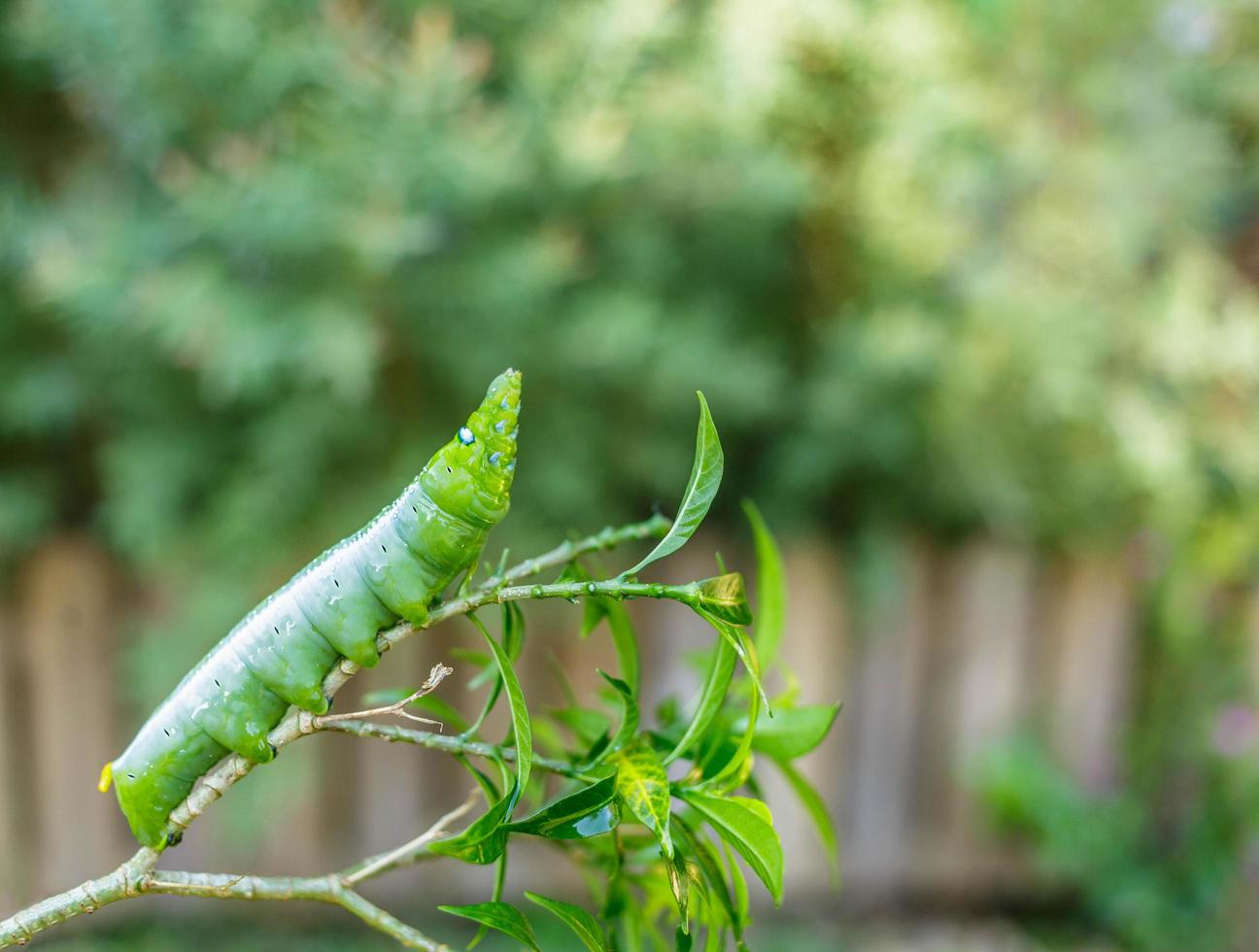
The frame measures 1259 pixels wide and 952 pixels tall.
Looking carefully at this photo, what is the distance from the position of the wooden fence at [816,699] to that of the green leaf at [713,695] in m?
1.33

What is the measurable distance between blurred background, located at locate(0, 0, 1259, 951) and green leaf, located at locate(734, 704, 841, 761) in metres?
1.07

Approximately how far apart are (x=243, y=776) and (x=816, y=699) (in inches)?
67.6

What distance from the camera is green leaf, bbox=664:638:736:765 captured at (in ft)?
1.47

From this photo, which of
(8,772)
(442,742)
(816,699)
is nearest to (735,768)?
(442,742)

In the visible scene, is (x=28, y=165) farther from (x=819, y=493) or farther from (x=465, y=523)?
(x=465, y=523)

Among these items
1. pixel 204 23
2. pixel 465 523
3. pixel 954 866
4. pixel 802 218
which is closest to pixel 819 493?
pixel 802 218

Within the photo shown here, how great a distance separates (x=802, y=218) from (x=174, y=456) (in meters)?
1.26

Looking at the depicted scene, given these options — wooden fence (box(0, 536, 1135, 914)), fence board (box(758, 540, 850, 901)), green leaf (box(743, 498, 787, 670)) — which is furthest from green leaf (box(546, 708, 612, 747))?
fence board (box(758, 540, 850, 901))

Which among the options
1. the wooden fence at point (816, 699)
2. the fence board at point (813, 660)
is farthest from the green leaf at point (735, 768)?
the fence board at point (813, 660)

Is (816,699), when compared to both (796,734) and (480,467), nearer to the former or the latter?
(796,734)

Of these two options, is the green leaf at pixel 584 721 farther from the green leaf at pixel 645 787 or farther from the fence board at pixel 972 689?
the fence board at pixel 972 689

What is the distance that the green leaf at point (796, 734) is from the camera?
0.50 meters

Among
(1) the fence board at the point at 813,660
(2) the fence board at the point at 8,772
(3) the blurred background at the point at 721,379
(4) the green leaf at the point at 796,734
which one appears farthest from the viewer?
(1) the fence board at the point at 813,660

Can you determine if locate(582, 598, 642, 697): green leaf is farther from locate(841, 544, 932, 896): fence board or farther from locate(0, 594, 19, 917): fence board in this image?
locate(0, 594, 19, 917): fence board
